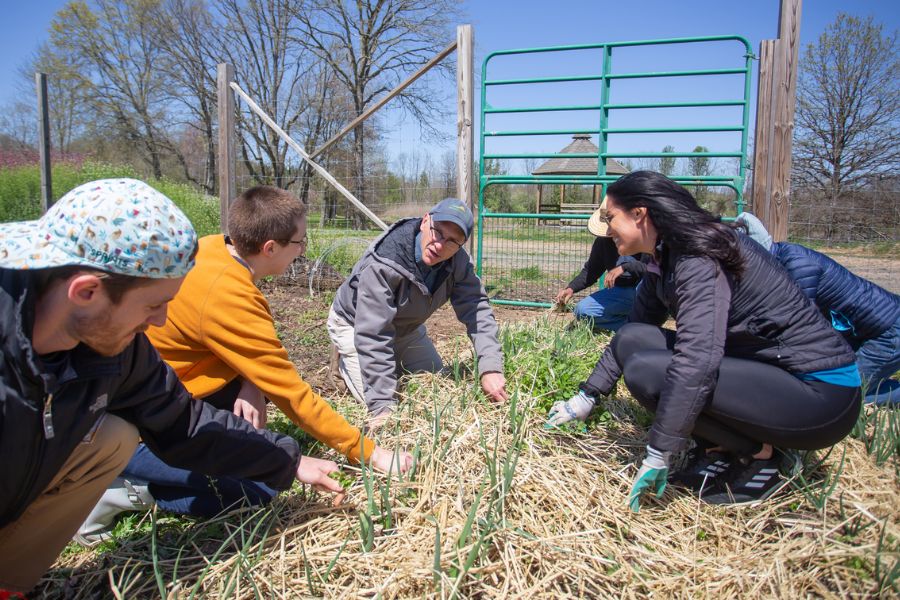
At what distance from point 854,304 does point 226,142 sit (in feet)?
20.3

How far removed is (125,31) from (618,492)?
26276 mm

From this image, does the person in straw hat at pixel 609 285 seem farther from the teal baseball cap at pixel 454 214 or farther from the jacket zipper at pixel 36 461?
the jacket zipper at pixel 36 461

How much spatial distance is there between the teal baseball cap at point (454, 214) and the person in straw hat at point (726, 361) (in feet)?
2.52

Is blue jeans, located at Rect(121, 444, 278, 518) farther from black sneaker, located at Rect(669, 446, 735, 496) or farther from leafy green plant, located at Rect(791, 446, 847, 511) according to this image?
leafy green plant, located at Rect(791, 446, 847, 511)

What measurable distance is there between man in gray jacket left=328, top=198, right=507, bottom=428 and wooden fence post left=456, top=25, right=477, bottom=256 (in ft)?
8.63

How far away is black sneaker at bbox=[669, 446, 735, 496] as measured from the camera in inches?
82.7

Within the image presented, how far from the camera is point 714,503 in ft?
6.66

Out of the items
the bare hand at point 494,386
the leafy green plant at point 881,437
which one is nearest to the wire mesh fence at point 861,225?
the leafy green plant at point 881,437

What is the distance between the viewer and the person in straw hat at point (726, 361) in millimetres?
1867

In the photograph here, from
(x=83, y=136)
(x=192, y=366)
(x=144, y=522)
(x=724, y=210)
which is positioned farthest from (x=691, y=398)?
(x=83, y=136)

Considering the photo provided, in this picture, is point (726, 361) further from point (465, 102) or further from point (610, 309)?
point (465, 102)

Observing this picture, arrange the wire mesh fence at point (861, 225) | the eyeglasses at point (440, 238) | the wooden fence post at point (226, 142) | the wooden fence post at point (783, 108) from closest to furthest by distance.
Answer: the eyeglasses at point (440, 238) < the wooden fence post at point (783, 108) < the wooden fence post at point (226, 142) < the wire mesh fence at point (861, 225)

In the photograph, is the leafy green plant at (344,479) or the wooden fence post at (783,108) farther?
the wooden fence post at (783,108)

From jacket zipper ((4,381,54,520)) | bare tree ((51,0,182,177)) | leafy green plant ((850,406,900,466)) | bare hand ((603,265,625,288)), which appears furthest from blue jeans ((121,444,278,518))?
bare tree ((51,0,182,177))
